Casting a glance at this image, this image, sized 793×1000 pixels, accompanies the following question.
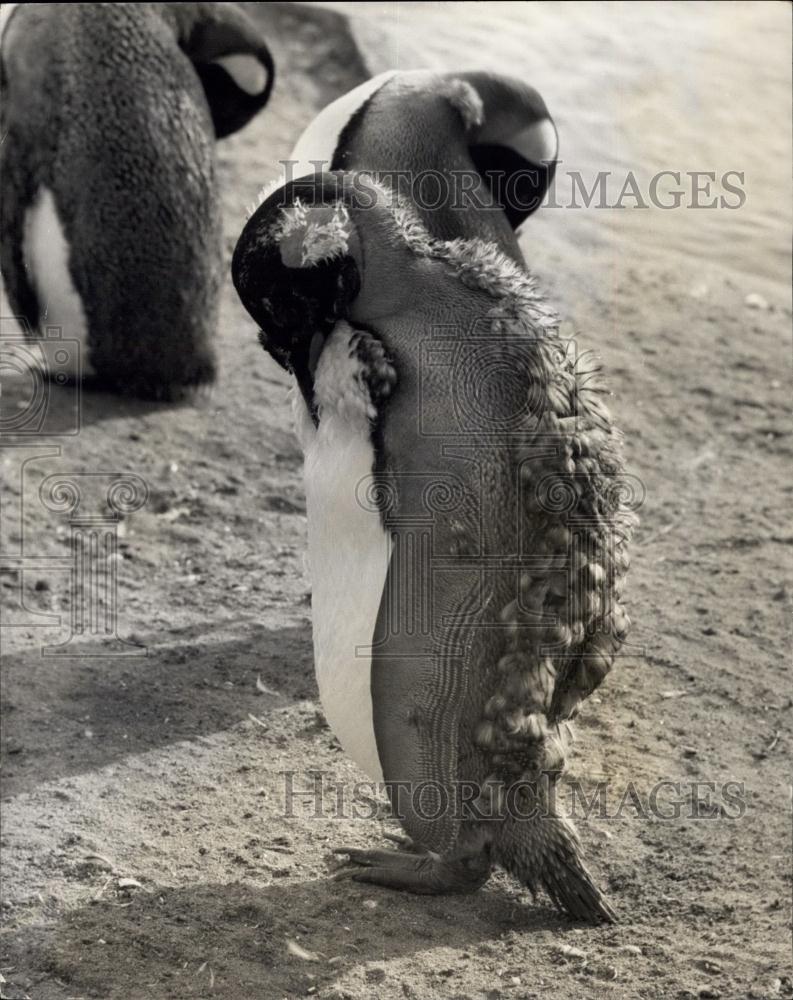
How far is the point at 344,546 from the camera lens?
2393mm

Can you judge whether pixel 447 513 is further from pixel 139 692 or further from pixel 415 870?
pixel 139 692

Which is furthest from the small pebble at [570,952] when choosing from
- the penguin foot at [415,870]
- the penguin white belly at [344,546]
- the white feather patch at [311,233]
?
the white feather patch at [311,233]

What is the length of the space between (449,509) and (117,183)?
285 centimetres

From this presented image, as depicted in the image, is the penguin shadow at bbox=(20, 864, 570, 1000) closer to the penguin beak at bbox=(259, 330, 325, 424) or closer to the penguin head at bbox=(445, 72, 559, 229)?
the penguin beak at bbox=(259, 330, 325, 424)

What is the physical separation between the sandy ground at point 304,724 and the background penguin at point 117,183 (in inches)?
9.5

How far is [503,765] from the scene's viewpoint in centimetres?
235

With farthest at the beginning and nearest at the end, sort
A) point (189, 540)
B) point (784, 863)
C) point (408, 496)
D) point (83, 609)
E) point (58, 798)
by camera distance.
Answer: point (189, 540) < point (83, 609) < point (58, 798) < point (784, 863) < point (408, 496)

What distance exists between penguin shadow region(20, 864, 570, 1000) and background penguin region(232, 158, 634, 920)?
0.09 m

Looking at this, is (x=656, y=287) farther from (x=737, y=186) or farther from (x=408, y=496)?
(x=408, y=496)

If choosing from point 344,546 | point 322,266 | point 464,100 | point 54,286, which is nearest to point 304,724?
point 344,546

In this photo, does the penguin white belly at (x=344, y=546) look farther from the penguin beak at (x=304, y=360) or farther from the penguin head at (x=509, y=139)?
the penguin head at (x=509, y=139)

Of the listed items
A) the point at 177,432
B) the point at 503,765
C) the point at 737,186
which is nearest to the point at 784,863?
the point at 503,765

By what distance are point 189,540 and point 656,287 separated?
2304 millimetres

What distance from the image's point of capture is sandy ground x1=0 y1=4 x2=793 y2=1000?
2.40 metres
